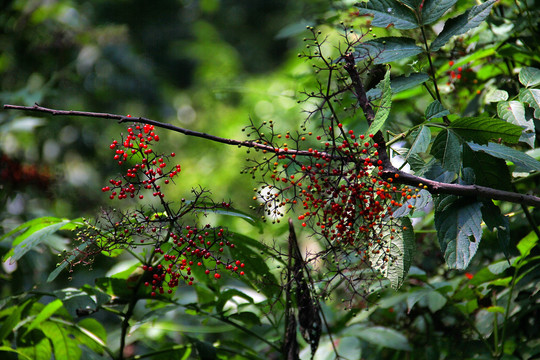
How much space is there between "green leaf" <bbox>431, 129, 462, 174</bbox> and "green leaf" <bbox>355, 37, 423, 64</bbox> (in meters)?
0.21

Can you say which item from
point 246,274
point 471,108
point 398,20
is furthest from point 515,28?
point 246,274

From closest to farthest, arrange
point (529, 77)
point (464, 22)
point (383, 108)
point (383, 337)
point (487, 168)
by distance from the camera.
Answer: point (383, 108) < point (487, 168) < point (464, 22) < point (529, 77) < point (383, 337)

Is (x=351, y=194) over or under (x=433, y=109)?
under

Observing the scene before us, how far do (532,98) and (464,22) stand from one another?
26 cm

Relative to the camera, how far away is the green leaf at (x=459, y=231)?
1.05 metres

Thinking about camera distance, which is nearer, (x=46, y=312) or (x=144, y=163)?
(x=144, y=163)

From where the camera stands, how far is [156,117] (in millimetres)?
6613

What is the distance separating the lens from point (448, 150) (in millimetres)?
1062

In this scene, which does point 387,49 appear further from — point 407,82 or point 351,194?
point 351,194

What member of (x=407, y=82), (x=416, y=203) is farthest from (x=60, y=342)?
(x=407, y=82)

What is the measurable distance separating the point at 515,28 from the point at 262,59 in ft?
26.0

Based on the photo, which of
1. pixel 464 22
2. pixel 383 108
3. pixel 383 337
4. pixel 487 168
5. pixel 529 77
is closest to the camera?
pixel 383 108

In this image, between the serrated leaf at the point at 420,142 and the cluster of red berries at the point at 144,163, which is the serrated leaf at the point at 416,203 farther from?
the cluster of red berries at the point at 144,163

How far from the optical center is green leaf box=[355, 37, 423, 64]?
3.76 feet
